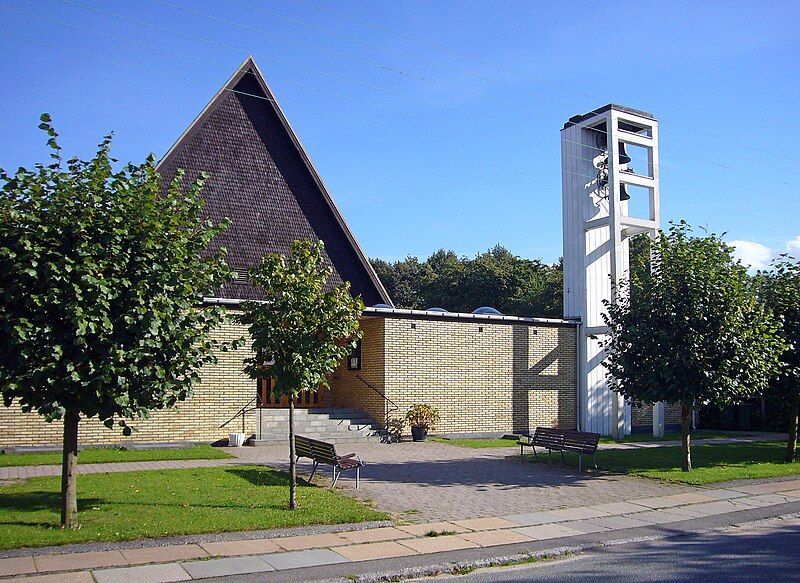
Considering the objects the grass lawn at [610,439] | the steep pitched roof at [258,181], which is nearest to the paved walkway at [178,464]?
the grass lawn at [610,439]

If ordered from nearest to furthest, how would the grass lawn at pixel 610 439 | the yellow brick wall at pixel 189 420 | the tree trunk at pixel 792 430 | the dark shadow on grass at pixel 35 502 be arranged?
1. the dark shadow on grass at pixel 35 502
2. the yellow brick wall at pixel 189 420
3. the tree trunk at pixel 792 430
4. the grass lawn at pixel 610 439

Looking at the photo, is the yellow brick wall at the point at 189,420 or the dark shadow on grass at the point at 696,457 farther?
the yellow brick wall at the point at 189,420

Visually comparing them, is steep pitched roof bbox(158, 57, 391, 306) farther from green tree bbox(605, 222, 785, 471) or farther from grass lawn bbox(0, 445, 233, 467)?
green tree bbox(605, 222, 785, 471)

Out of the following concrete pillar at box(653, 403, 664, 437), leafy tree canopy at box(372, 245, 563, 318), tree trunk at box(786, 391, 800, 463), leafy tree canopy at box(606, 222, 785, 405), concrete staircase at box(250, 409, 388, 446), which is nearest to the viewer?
leafy tree canopy at box(606, 222, 785, 405)

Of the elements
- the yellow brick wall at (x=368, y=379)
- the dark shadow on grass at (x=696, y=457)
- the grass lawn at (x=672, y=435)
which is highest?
the yellow brick wall at (x=368, y=379)

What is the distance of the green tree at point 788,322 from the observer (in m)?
17.7

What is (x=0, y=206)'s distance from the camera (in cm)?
954

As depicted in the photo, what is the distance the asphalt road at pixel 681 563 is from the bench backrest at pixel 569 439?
17.9 ft

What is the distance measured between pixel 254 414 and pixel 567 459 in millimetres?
8444

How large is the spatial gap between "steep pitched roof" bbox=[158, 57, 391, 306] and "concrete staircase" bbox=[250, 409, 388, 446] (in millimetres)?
6198

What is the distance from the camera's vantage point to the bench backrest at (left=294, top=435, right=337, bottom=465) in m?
13.3

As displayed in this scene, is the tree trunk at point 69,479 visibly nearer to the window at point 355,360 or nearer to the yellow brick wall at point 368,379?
the yellow brick wall at point 368,379

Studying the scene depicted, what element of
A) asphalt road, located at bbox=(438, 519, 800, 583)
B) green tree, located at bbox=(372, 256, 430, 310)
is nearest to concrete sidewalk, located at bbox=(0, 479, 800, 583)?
asphalt road, located at bbox=(438, 519, 800, 583)

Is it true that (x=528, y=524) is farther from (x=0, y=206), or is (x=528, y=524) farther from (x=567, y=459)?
(x=0, y=206)
